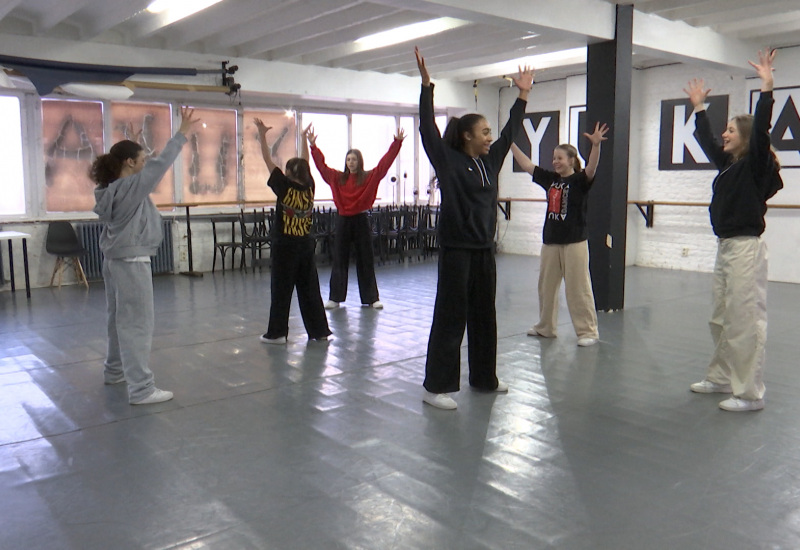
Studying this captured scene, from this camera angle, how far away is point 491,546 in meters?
2.36

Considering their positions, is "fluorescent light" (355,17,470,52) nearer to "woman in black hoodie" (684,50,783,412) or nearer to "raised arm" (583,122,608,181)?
"raised arm" (583,122,608,181)

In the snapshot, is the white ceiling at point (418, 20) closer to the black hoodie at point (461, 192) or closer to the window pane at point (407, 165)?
the black hoodie at point (461, 192)

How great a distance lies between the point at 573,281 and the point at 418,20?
363cm

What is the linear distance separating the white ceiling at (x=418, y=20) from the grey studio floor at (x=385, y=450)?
2.77 m

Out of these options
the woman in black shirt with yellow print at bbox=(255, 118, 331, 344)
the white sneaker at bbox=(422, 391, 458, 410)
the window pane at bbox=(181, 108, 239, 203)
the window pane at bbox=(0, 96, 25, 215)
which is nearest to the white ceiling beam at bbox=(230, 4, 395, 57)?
the window pane at bbox=(181, 108, 239, 203)

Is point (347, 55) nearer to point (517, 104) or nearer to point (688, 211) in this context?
point (688, 211)

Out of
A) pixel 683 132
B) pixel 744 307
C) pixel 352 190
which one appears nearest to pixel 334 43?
pixel 352 190

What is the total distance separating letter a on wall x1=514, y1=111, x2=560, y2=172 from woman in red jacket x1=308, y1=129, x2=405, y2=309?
17.7 feet

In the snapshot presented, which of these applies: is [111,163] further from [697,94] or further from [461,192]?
[697,94]

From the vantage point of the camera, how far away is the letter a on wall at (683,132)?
30.6ft

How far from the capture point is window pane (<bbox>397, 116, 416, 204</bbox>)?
41.4 ft

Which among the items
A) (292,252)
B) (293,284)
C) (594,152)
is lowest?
(293,284)

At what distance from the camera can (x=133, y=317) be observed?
3.80 m

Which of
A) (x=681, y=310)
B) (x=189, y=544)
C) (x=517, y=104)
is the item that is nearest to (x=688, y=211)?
(x=681, y=310)
